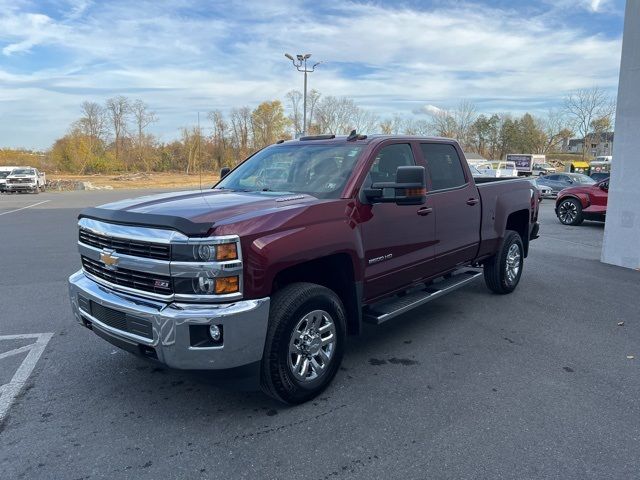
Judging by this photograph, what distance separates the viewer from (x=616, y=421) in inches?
135

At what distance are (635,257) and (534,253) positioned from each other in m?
1.74

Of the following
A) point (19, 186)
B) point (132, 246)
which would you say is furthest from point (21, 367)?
point (19, 186)

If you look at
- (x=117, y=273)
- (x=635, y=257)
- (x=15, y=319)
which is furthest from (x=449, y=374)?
(x=635, y=257)

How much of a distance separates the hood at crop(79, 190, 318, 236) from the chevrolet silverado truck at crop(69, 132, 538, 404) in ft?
0.04

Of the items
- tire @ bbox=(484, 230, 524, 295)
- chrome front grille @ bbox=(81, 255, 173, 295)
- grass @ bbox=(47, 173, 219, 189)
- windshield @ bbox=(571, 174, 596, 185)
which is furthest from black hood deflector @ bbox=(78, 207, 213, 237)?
grass @ bbox=(47, 173, 219, 189)

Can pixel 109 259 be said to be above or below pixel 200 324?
above

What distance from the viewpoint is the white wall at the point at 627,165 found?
8250 mm

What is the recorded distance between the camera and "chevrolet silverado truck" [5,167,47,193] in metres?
32.9

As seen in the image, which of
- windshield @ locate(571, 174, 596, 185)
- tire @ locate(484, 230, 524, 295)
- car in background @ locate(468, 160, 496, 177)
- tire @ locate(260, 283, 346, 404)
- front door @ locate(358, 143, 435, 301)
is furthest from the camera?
car in background @ locate(468, 160, 496, 177)

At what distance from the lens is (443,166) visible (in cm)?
539

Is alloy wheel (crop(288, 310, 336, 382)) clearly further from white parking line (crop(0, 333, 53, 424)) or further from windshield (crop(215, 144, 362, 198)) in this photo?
white parking line (crop(0, 333, 53, 424))

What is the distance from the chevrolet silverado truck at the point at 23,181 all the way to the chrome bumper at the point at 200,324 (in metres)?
35.2

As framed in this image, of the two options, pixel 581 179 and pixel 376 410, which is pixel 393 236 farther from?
pixel 581 179

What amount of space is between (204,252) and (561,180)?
25.1 m
